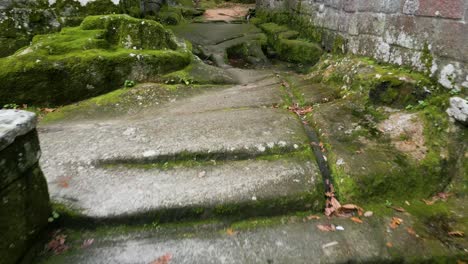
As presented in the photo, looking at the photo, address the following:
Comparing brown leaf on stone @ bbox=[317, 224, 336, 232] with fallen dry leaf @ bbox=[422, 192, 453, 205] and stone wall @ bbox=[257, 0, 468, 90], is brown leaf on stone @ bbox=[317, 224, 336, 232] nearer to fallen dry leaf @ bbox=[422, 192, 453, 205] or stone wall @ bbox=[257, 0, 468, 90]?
fallen dry leaf @ bbox=[422, 192, 453, 205]

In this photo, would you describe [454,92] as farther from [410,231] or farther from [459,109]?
[410,231]

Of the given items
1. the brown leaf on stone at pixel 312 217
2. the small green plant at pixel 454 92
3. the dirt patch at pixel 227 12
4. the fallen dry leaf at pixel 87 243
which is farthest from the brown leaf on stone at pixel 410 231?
the dirt patch at pixel 227 12

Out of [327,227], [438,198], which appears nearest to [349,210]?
[327,227]

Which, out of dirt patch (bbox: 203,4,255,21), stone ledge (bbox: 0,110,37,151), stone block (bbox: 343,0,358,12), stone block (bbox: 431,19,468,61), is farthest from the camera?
dirt patch (bbox: 203,4,255,21)

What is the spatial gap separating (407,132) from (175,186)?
8.01ft

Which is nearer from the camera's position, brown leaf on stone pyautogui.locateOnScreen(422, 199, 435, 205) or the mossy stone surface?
the mossy stone surface

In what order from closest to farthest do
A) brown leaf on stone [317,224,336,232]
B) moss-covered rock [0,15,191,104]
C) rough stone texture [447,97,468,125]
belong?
brown leaf on stone [317,224,336,232]
rough stone texture [447,97,468,125]
moss-covered rock [0,15,191,104]

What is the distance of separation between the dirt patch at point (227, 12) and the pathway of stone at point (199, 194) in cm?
839

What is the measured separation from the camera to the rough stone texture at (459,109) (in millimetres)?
2939

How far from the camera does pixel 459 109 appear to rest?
9.85 feet

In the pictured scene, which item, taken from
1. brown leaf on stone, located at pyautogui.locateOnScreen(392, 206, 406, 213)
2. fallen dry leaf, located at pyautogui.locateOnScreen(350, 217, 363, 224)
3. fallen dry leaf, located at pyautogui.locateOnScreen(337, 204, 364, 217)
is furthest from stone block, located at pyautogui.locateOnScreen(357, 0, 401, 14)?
fallen dry leaf, located at pyautogui.locateOnScreen(350, 217, 363, 224)

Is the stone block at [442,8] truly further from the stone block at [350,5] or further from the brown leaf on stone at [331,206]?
the brown leaf on stone at [331,206]

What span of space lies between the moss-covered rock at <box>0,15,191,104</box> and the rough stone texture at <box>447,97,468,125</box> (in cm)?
396

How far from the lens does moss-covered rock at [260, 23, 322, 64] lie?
6.23m
